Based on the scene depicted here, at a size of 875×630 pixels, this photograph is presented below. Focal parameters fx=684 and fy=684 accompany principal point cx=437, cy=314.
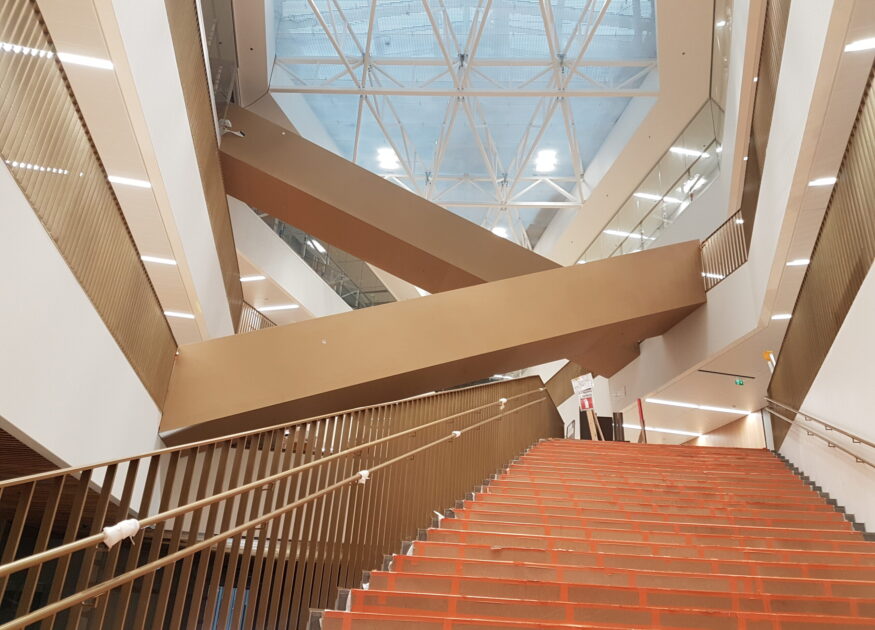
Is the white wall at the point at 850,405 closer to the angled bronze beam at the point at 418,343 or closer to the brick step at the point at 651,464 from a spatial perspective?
the brick step at the point at 651,464

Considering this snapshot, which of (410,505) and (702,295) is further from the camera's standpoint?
(702,295)

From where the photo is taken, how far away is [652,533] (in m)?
6.10

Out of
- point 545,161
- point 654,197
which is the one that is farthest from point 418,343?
point 545,161

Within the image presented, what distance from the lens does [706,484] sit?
8578mm

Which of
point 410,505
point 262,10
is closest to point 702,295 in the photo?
point 410,505

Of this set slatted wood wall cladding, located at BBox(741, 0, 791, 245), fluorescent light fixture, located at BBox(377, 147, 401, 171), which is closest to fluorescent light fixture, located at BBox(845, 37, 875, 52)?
slatted wood wall cladding, located at BBox(741, 0, 791, 245)

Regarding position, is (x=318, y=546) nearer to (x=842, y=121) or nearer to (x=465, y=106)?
(x=842, y=121)

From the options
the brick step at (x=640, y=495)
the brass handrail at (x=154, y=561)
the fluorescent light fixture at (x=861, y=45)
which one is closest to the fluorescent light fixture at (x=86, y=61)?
the brass handrail at (x=154, y=561)

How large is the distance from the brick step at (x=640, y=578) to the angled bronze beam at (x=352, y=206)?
990 centimetres

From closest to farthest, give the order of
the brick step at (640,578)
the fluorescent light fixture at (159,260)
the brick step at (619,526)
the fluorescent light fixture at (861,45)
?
1. the brick step at (640,578)
2. the fluorescent light fixture at (861,45)
3. the brick step at (619,526)
4. the fluorescent light fixture at (159,260)

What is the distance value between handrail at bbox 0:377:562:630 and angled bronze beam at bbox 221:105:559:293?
564cm

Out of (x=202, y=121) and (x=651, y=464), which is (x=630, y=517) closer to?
(x=651, y=464)

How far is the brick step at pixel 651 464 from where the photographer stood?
9.73 metres

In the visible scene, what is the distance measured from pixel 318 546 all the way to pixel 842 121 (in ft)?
21.2
